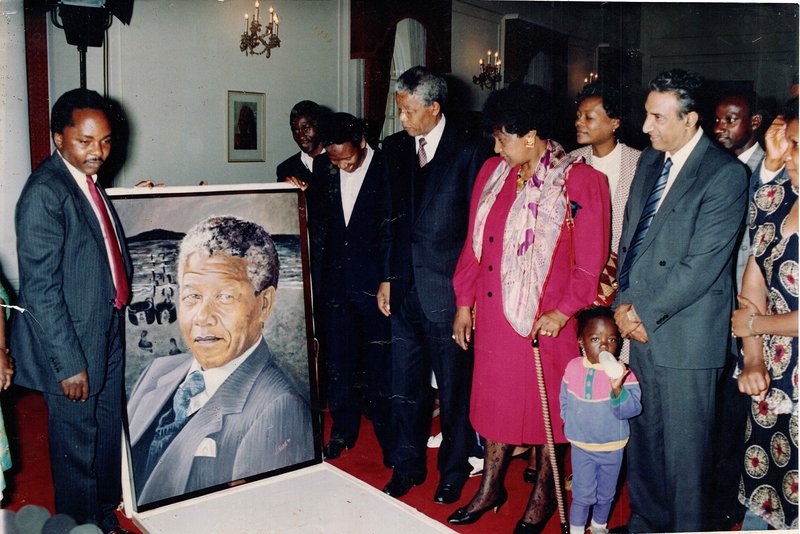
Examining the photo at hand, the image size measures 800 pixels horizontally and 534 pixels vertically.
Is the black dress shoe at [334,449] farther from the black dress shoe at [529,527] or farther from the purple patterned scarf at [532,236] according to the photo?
the purple patterned scarf at [532,236]

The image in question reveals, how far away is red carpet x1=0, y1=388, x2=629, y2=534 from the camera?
272 centimetres

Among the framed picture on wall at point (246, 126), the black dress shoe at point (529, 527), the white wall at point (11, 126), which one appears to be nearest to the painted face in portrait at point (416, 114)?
the white wall at point (11, 126)

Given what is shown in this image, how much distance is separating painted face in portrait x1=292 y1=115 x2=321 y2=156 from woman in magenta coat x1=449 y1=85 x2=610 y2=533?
1.47 meters

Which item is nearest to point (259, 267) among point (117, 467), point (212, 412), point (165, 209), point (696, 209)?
point (165, 209)

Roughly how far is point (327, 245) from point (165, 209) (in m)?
0.82

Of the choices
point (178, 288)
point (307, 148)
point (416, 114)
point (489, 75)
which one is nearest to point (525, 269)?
point (416, 114)

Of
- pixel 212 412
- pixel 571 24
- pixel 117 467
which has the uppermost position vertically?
pixel 571 24

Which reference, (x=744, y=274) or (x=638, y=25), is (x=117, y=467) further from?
(x=638, y=25)

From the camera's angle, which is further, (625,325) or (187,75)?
(187,75)

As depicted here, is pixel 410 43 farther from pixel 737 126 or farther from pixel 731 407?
pixel 731 407

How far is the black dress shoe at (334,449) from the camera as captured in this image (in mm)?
3307

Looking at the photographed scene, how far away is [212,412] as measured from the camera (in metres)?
2.71

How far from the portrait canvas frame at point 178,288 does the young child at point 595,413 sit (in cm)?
114

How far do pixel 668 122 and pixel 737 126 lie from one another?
1.35ft
